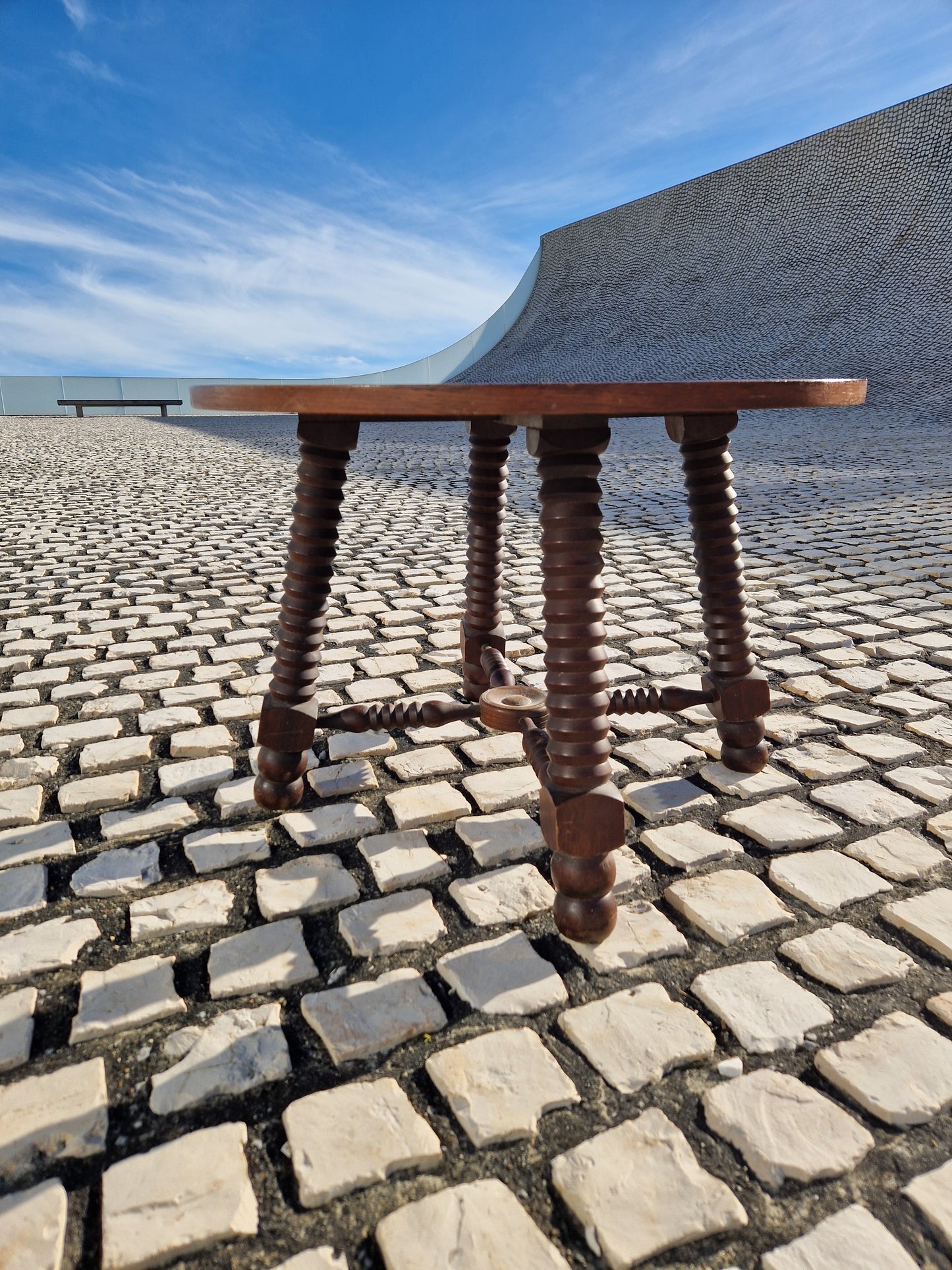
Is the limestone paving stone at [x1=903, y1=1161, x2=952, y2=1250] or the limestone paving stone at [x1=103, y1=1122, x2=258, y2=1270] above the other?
the limestone paving stone at [x1=903, y1=1161, x2=952, y2=1250]

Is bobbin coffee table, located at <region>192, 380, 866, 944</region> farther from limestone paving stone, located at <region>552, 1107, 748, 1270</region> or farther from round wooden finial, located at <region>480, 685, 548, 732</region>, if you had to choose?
limestone paving stone, located at <region>552, 1107, 748, 1270</region>

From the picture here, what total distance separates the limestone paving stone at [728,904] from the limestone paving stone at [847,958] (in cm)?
7

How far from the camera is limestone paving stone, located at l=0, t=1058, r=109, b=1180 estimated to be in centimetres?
117

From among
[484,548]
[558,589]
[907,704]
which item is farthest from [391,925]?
[907,704]

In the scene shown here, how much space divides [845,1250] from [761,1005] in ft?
1.36

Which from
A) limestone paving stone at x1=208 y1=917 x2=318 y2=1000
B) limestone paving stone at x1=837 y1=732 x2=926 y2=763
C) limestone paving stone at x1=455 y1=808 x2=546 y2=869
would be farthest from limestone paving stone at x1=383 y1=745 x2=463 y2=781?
limestone paving stone at x1=837 y1=732 x2=926 y2=763

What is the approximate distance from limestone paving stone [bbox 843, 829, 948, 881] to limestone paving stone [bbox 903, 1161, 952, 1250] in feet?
2.39

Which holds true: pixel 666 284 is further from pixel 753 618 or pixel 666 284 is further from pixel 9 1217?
pixel 9 1217

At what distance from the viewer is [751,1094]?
125 cm

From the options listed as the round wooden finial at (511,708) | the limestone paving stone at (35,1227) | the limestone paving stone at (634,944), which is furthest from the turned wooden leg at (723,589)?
the limestone paving stone at (35,1227)

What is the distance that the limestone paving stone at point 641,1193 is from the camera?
105 centimetres

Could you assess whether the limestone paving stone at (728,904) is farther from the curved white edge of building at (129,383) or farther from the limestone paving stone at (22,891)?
the curved white edge of building at (129,383)

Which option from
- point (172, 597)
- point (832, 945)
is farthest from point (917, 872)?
point (172, 597)

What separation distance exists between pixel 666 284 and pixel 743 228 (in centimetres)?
220
